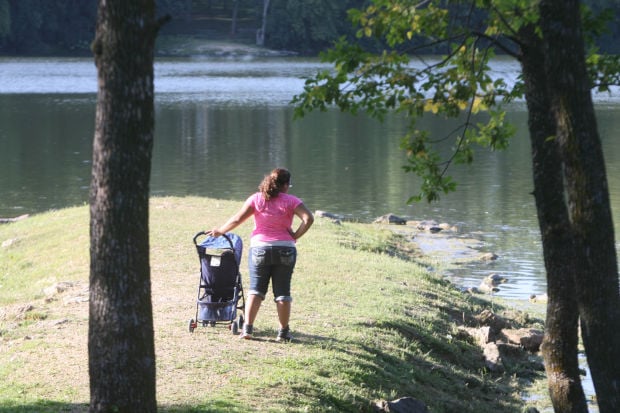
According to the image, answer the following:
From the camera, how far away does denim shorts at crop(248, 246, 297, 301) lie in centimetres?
1044

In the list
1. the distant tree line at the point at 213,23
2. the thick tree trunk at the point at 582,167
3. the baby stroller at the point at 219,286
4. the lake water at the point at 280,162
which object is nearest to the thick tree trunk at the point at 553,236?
the thick tree trunk at the point at 582,167

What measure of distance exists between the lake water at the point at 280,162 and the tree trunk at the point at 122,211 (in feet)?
39.9

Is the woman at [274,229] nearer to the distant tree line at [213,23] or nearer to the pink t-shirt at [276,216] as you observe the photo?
the pink t-shirt at [276,216]

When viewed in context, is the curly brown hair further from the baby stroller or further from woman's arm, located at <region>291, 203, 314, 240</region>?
the baby stroller

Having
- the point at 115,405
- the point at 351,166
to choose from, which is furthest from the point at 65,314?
the point at 351,166

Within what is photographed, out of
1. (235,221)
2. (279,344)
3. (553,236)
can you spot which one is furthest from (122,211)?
(279,344)

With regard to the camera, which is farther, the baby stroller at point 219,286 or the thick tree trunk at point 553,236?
the baby stroller at point 219,286

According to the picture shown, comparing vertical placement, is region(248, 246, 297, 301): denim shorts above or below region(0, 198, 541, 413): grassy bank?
above

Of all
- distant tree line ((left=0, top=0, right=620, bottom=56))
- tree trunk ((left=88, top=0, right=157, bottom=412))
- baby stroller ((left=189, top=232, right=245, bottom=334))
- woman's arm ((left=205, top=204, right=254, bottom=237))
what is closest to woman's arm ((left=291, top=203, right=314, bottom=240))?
woman's arm ((left=205, top=204, right=254, bottom=237))

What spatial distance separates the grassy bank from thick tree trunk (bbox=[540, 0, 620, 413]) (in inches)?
103

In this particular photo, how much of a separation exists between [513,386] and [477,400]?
1.03 meters

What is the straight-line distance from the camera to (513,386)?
41.3 ft

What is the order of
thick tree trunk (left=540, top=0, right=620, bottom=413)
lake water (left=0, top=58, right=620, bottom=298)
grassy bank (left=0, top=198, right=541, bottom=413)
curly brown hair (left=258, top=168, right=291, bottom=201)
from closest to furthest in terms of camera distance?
thick tree trunk (left=540, top=0, right=620, bottom=413)
grassy bank (left=0, top=198, right=541, bottom=413)
curly brown hair (left=258, top=168, right=291, bottom=201)
lake water (left=0, top=58, right=620, bottom=298)

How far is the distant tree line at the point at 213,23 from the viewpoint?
3959 inches
